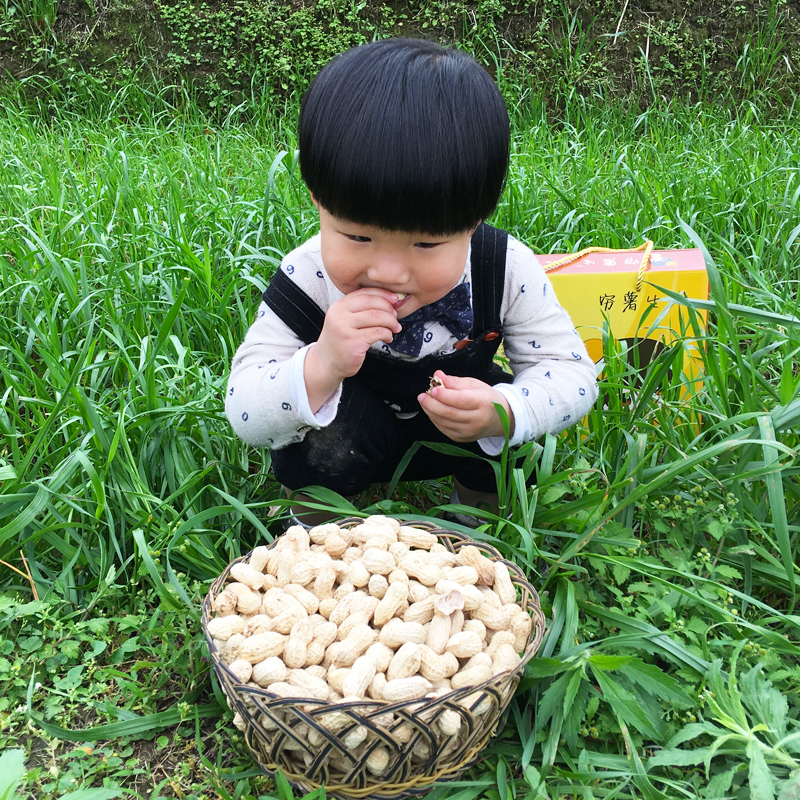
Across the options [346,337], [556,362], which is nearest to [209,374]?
[346,337]

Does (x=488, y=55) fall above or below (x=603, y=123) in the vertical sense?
above

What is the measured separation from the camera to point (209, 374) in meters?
1.72

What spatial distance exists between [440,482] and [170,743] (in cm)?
81

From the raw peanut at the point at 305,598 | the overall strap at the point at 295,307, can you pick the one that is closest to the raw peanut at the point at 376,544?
the raw peanut at the point at 305,598

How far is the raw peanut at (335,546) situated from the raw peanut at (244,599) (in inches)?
5.5

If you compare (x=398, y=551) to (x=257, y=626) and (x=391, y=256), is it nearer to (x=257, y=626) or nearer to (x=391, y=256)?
(x=257, y=626)

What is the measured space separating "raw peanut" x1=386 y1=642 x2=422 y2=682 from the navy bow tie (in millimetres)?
580

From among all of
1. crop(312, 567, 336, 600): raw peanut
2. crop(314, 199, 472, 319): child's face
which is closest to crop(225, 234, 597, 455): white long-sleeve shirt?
crop(314, 199, 472, 319): child's face

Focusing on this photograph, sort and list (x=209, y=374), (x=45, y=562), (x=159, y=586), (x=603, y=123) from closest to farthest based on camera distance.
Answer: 1. (x=159, y=586)
2. (x=45, y=562)
3. (x=209, y=374)
4. (x=603, y=123)

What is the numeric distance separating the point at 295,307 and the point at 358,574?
0.52 meters

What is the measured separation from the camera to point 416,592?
115cm

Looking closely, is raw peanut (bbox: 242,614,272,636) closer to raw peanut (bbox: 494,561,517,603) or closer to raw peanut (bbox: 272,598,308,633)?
raw peanut (bbox: 272,598,308,633)

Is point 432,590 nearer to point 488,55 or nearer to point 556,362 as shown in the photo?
point 556,362

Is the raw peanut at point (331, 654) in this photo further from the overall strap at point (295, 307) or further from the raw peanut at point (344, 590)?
the overall strap at point (295, 307)
